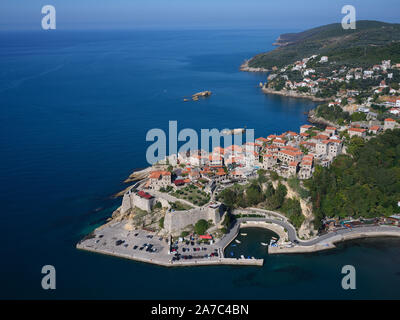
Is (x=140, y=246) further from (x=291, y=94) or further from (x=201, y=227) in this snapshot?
(x=291, y=94)

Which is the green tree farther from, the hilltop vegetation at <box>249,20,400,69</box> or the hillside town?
the hilltop vegetation at <box>249,20,400,69</box>

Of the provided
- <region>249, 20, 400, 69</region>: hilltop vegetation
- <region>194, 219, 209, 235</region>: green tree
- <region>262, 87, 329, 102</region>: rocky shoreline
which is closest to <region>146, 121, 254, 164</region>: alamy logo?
<region>194, 219, 209, 235</region>: green tree

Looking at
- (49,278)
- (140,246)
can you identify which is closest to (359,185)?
(140,246)

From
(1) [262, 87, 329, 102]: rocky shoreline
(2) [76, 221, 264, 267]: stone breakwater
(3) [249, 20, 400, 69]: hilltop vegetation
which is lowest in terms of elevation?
(2) [76, 221, 264, 267]: stone breakwater

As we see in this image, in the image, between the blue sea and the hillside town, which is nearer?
the blue sea

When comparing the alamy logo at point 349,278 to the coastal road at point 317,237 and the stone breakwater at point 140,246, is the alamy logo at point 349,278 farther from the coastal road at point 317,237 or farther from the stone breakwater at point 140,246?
the stone breakwater at point 140,246

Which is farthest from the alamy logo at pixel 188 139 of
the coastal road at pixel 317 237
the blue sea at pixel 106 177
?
the coastal road at pixel 317 237
